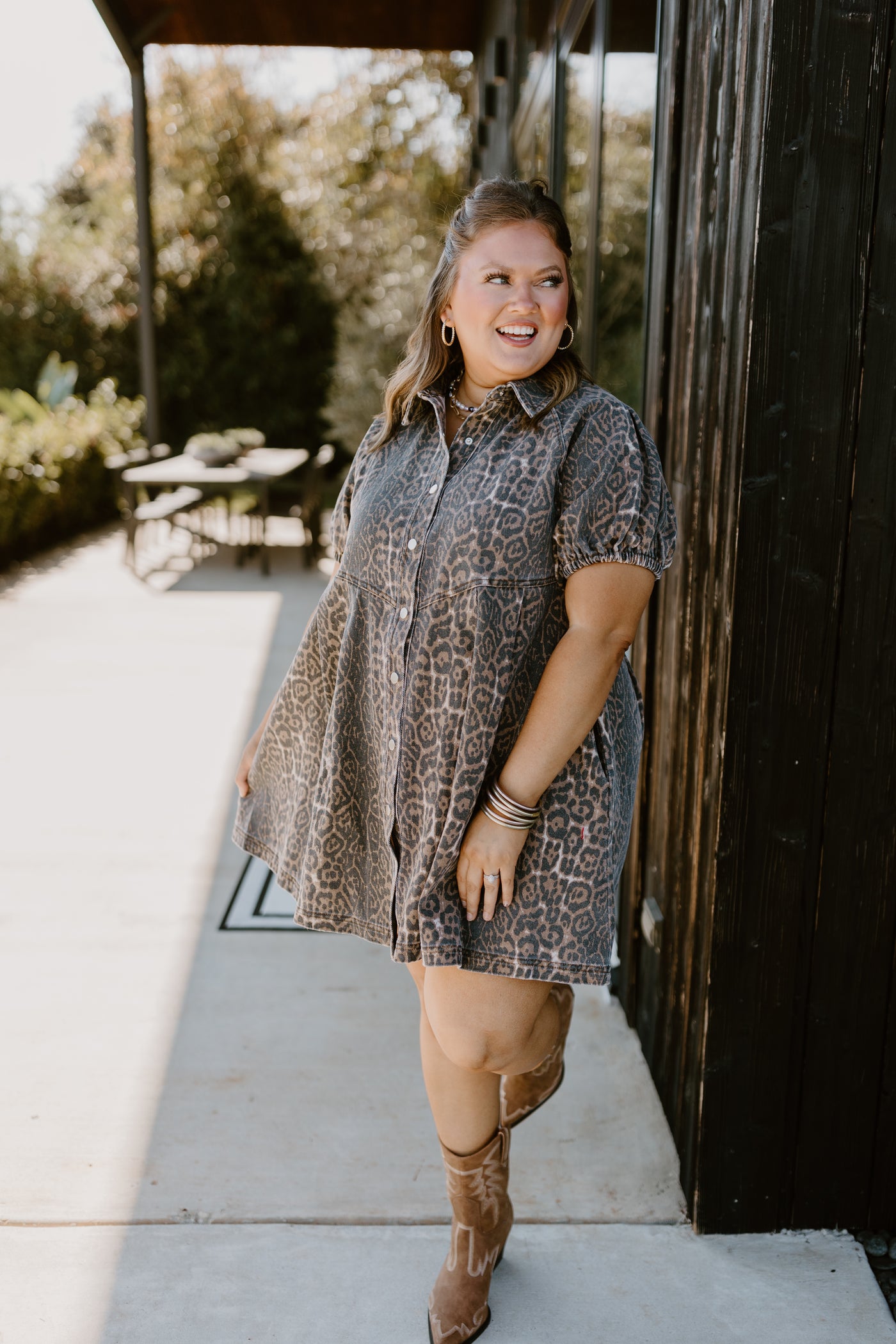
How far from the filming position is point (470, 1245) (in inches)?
67.9

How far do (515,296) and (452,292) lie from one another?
12cm

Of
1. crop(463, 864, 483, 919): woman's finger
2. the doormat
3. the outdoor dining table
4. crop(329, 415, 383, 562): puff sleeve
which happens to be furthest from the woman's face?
the outdoor dining table

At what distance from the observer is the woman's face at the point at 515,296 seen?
5.07ft

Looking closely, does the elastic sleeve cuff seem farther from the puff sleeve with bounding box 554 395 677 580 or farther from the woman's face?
the woman's face

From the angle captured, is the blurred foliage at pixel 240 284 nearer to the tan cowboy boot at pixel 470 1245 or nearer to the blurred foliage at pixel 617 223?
the blurred foliage at pixel 617 223

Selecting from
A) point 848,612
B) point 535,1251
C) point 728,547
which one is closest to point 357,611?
point 728,547

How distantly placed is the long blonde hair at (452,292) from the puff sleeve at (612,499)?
0.08m

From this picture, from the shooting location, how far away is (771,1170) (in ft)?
6.37

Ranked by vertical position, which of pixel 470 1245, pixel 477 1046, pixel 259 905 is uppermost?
pixel 477 1046

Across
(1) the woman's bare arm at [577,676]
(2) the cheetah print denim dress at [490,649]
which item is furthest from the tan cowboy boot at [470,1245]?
(1) the woman's bare arm at [577,676]

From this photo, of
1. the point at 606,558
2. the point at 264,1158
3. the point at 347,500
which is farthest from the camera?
the point at 264,1158

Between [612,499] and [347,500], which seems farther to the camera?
[347,500]

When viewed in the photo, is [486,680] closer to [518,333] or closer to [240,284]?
[518,333]

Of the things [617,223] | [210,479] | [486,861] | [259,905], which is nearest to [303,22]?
[210,479]
